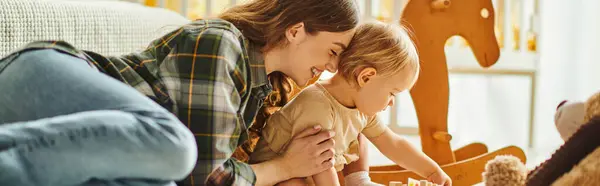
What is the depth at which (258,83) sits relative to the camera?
1144 millimetres

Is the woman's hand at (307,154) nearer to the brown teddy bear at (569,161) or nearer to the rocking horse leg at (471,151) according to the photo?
the brown teddy bear at (569,161)

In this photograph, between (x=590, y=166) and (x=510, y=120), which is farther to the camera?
(x=510, y=120)

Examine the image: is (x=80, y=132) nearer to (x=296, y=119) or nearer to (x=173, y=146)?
(x=173, y=146)

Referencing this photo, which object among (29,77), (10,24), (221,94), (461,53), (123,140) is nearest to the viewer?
(123,140)

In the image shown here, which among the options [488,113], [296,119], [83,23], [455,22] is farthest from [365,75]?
[488,113]

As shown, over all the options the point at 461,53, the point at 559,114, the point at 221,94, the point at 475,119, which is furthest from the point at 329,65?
the point at 475,119

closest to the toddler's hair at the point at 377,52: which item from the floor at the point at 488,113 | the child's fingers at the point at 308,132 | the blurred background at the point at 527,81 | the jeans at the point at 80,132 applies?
the child's fingers at the point at 308,132

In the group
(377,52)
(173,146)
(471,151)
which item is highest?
(173,146)

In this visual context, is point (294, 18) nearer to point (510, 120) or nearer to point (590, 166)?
point (590, 166)

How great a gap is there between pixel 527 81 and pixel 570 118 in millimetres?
1968

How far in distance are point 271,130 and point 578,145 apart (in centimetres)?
61

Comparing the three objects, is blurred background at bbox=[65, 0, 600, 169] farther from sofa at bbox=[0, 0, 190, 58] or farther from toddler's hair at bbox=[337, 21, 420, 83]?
toddler's hair at bbox=[337, 21, 420, 83]

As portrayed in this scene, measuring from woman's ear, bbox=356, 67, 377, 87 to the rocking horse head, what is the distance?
0.42 metres

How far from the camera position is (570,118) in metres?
0.82
